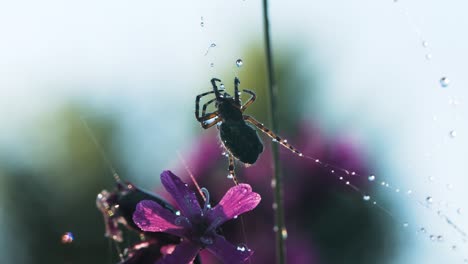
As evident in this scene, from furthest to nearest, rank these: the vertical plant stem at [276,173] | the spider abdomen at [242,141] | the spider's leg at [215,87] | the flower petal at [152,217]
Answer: the spider's leg at [215,87], the spider abdomen at [242,141], the flower petal at [152,217], the vertical plant stem at [276,173]

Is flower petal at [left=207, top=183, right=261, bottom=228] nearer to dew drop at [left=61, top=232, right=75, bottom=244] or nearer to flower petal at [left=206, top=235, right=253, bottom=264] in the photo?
flower petal at [left=206, top=235, right=253, bottom=264]

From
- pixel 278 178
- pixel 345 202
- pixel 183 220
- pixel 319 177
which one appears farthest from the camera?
pixel 345 202

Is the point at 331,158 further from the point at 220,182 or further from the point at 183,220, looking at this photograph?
the point at 183,220

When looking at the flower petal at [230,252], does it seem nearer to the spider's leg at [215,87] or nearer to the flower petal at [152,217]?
the flower petal at [152,217]

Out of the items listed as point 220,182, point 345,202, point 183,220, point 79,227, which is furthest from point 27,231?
point 183,220

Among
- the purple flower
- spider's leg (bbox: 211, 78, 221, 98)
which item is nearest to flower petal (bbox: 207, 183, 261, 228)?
the purple flower

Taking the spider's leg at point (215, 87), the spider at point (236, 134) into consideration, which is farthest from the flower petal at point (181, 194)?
the spider's leg at point (215, 87)
